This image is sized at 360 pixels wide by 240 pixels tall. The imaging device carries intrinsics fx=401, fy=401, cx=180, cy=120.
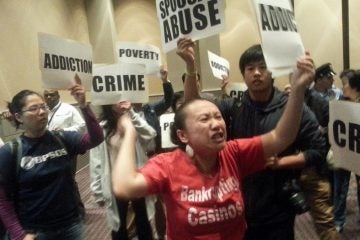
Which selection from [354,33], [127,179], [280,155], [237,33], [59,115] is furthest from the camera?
[237,33]

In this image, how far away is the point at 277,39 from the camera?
162 cm

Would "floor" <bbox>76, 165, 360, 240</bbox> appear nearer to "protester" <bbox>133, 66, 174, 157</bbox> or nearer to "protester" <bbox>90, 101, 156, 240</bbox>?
"protester" <bbox>90, 101, 156, 240</bbox>

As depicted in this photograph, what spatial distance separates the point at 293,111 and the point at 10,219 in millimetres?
1608

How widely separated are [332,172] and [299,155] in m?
2.45

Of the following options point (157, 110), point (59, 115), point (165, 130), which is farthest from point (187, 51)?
point (59, 115)

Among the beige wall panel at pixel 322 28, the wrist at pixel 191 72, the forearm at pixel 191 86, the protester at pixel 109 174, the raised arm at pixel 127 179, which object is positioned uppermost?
the beige wall panel at pixel 322 28

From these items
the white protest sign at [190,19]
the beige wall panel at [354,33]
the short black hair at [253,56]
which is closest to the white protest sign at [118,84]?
the white protest sign at [190,19]

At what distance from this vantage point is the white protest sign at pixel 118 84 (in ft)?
9.06

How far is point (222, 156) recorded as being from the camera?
162 cm

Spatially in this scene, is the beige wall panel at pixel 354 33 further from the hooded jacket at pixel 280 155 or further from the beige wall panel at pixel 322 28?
the hooded jacket at pixel 280 155

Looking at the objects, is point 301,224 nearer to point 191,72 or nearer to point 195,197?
point 191,72

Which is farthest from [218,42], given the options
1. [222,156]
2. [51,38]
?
[222,156]

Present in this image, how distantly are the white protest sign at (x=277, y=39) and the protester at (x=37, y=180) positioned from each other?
1195mm

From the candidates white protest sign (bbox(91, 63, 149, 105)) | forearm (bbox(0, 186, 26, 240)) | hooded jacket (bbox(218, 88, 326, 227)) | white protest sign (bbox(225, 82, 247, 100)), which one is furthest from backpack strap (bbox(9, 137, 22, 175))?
white protest sign (bbox(225, 82, 247, 100))
